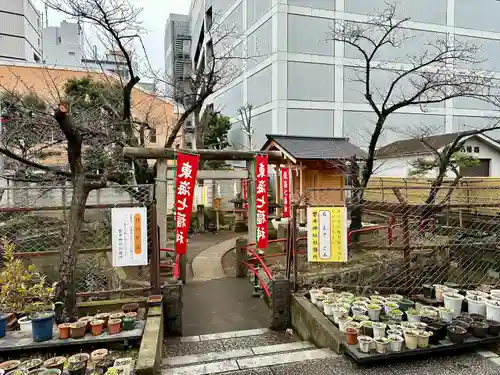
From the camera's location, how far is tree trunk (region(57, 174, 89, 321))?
170 inches

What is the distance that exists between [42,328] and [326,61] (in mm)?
22688

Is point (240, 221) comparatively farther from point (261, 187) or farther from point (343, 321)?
point (343, 321)

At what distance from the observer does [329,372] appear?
3.77 meters

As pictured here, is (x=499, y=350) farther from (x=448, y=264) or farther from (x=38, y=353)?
(x=38, y=353)

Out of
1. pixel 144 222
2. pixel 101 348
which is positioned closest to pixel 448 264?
pixel 144 222

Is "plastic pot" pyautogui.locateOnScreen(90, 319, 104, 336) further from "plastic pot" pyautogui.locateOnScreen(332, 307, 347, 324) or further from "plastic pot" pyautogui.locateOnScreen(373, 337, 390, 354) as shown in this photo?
"plastic pot" pyautogui.locateOnScreen(373, 337, 390, 354)

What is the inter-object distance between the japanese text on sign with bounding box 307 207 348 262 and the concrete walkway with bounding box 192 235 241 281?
4.45 metres

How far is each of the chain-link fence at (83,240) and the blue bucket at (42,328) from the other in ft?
2.47

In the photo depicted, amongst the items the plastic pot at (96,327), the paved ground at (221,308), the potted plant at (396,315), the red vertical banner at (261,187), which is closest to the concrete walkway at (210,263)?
the paved ground at (221,308)

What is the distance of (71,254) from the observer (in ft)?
14.2

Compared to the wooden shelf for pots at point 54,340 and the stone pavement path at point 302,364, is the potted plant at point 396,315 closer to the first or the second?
the stone pavement path at point 302,364

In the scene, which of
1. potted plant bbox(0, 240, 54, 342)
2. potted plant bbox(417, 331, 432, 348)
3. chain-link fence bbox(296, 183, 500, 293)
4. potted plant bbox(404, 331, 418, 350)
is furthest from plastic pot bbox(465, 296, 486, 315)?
potted plant bbox(0, 240, 54, 342)

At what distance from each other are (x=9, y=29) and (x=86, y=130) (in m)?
39.1

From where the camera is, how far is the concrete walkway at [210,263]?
9.45 m
